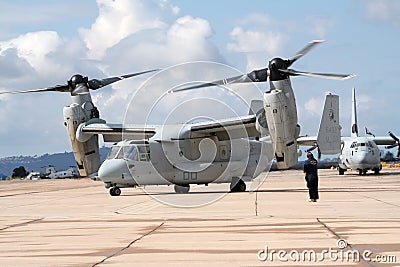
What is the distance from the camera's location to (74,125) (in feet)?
104

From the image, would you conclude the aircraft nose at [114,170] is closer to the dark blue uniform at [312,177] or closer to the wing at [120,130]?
the wing at [120,130]

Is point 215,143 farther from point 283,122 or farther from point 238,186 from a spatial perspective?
point 283,122

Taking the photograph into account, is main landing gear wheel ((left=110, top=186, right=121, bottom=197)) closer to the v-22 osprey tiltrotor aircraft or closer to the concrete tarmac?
the v-22 osprey tiltrotor aircraft

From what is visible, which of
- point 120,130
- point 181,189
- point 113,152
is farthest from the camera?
point 120,130

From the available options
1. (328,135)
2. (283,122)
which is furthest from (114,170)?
(328,135)

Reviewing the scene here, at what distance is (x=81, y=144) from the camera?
106 ft

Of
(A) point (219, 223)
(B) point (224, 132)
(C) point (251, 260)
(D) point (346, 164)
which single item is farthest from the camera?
(D) point (346, 164)

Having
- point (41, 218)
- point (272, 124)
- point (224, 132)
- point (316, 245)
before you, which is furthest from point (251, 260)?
point (224, 132)

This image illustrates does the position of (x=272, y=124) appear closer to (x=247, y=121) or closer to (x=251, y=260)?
(x=247, y=121)

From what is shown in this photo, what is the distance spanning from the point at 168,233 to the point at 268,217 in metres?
3.94

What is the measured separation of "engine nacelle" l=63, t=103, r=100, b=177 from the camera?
31953 mm

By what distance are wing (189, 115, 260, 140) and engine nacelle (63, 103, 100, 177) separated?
18.7 ft

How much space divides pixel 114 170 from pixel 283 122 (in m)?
7.14

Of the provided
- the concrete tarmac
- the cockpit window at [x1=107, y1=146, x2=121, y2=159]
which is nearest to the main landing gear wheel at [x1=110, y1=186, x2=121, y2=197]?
the cockpit window at [x1=107, y1=146, x2=121, y2=159]
